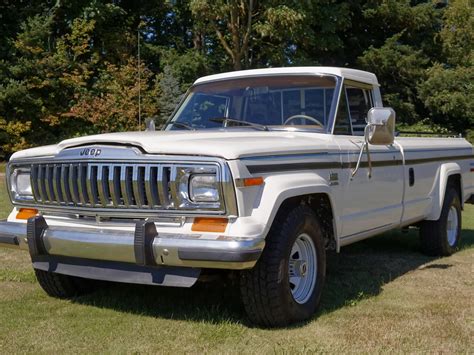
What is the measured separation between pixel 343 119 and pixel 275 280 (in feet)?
6.25

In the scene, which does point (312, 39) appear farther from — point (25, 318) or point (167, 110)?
point (25, 318)

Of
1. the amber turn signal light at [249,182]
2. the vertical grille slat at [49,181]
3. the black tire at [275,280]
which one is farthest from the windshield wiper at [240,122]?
the vertical grille slat at [49,181]

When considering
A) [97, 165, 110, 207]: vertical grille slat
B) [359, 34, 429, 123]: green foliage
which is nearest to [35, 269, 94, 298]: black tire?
[97, 165, 110, 207]: vertical grille slat

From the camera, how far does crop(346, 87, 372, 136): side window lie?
541 centimetres

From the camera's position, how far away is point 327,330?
4.04 meters

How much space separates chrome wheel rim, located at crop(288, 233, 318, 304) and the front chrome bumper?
66 centimetres

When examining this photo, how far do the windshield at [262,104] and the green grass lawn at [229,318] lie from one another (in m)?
1.44

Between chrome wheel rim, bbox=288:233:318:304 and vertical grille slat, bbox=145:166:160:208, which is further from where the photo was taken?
chrome wheel rim, bbox=288:233:318:304

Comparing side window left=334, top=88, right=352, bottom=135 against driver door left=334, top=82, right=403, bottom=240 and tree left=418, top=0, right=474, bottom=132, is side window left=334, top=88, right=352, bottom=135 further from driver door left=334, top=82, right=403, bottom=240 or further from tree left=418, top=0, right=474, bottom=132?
tree left=418, top=0, right=474, bottom=132

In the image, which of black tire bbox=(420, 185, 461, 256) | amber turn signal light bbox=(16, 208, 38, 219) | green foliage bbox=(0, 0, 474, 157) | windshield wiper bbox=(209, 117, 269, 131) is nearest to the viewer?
amber turn signal light bbox=(16, 208, 38, 219)

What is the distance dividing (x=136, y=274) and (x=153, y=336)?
410mm

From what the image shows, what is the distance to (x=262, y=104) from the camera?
532cm

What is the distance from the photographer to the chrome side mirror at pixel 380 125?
4.73 meters

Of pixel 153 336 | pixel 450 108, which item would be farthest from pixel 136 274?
pixel 450 108
